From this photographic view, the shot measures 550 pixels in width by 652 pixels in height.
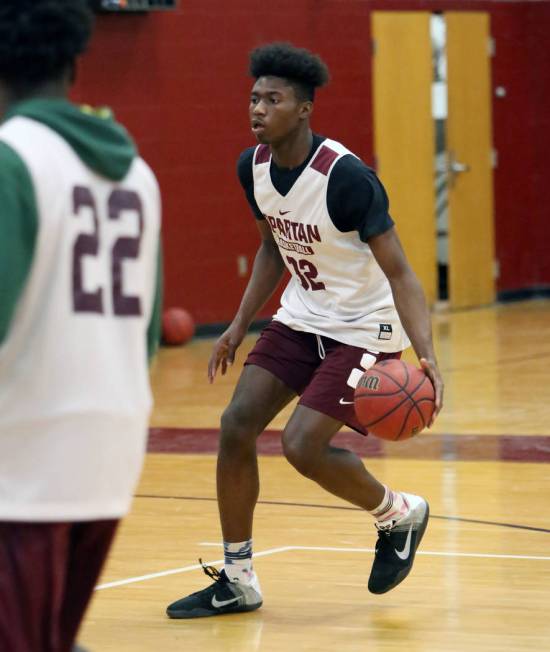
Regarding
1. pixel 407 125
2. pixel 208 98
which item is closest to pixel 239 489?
pixel 208 98

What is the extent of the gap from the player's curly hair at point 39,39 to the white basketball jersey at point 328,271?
230 centimetres

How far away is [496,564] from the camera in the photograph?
5.15 metres

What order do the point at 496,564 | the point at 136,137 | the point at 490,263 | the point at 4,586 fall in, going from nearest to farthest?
the point at 4,586, the point at 496,564, the point at 136,137, the point at 490,263

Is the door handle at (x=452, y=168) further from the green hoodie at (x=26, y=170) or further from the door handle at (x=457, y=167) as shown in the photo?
the green hoodie at (x=26, y=170)

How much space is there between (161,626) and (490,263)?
33.5 feet

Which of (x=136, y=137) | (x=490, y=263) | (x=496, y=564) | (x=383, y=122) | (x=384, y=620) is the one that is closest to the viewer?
(x=384, y=620)

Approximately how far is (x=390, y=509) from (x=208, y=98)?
7.74m

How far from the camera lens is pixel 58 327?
231 cm

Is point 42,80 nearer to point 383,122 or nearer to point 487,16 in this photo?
point 383,122

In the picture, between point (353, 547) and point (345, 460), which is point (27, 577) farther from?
point (353, 547)

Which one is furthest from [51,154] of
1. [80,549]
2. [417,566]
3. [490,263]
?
[490,263]

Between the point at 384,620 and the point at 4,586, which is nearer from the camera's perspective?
the point at 4,586

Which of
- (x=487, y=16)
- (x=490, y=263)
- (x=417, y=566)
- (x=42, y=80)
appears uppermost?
(x=42, y=80)

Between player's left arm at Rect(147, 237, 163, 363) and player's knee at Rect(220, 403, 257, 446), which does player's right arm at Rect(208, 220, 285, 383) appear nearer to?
player's knee at Rect(220, 403, 257, 446)
